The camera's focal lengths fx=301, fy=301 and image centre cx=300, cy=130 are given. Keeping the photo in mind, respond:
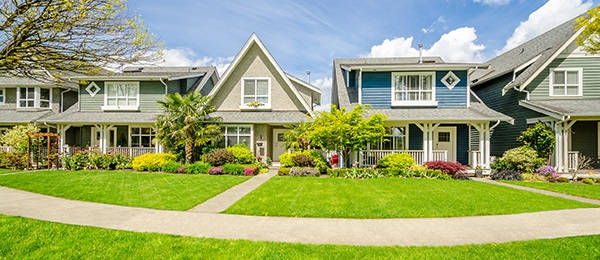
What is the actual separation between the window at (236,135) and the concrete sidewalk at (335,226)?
11115mm

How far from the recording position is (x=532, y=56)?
18734mm

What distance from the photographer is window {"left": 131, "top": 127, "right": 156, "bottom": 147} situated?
21047 millimetres

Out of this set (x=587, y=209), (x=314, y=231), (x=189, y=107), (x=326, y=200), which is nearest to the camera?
(x=314, y=231)

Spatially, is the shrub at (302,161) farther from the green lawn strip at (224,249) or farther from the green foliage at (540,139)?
the green foliage at (540,139)

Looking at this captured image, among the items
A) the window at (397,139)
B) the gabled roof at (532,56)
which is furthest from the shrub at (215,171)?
the gabled roof at (532,56)

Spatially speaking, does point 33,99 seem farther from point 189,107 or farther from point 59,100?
point 189,107

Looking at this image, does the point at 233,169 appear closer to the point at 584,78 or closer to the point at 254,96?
the point at 254,96

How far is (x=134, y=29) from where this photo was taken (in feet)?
23.2

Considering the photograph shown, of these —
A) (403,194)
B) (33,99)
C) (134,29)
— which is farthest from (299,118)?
(33,99)

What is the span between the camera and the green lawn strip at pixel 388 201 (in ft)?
24.9

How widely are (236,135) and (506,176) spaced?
49.1 feet

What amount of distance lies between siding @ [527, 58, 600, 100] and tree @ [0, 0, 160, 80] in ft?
65.1

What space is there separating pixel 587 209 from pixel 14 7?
48.4 feet

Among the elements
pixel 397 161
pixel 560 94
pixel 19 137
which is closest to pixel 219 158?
pixel 397 161
